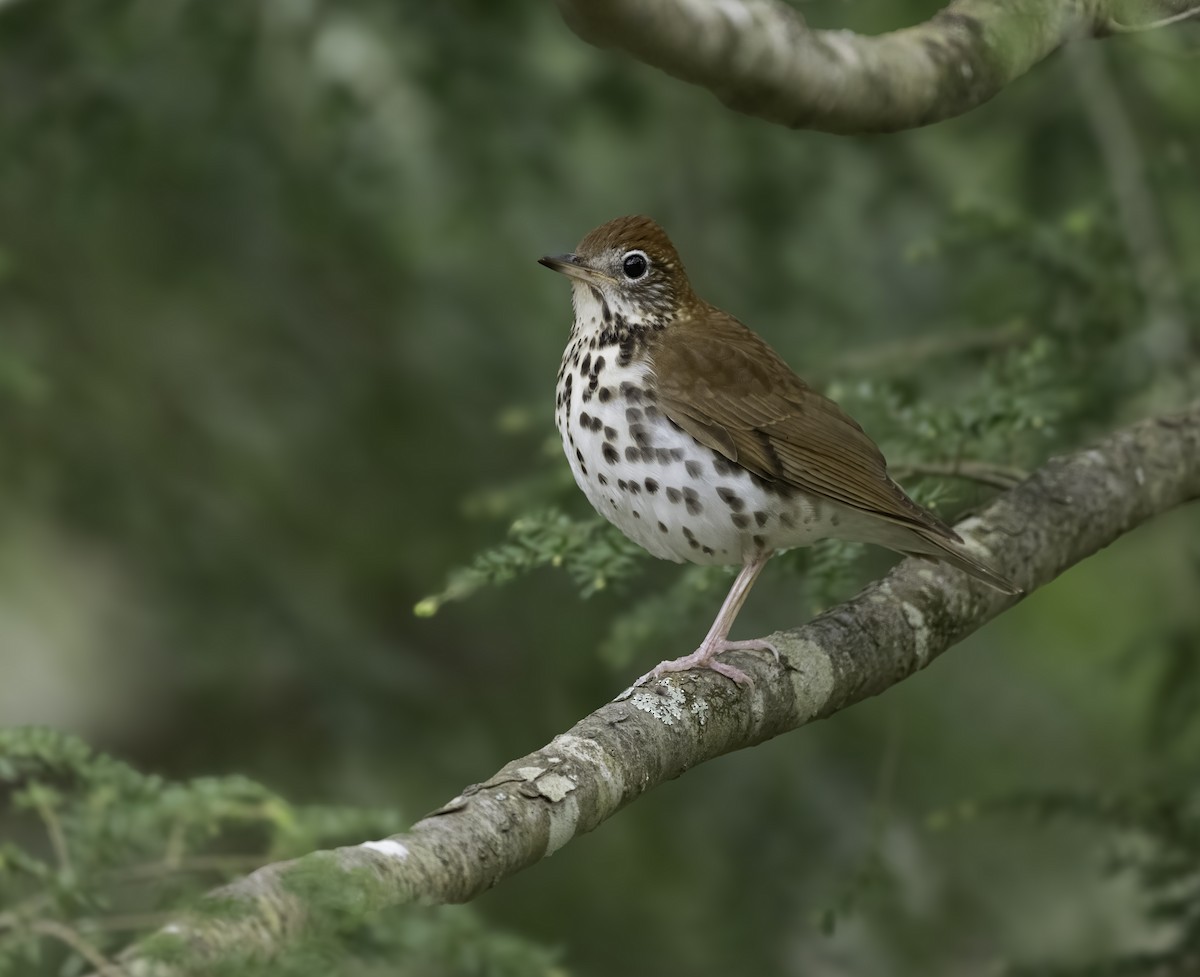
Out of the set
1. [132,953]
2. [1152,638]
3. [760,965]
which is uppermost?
[1152,638]

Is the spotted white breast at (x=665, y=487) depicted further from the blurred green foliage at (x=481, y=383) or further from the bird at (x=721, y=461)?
the blurred green foliage at (x=481, y=383)

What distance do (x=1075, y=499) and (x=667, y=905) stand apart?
2.13 metres

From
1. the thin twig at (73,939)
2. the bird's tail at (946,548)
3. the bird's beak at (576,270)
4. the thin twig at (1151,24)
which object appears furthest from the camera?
the bird's beak at (576,270)

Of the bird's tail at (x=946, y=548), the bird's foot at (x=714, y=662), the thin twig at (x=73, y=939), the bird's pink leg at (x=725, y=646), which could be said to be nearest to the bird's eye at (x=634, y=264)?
the bird's pink leg at (x=725, y=646)

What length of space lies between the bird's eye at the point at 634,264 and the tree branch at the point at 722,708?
3.08 ft

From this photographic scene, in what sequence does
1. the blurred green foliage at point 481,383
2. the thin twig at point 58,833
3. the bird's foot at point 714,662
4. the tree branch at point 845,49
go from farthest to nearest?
the blurred green foliage at point 481,383 → the bird's foot at point 714,662 → the thin twig at point 58,833 → the tree branch at point 845,49

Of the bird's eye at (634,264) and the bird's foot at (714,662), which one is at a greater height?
the bird's eye at (634,264)

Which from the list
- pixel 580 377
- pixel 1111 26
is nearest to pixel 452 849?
pixel 580 377

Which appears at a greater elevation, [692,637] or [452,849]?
[692,637]

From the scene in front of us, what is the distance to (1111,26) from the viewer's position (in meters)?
3.36

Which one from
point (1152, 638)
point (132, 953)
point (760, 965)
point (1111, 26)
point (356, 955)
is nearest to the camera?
point (132, 953)

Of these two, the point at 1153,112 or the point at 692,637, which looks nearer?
the point at 1153,112

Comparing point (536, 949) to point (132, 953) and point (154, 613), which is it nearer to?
point (132, 953)

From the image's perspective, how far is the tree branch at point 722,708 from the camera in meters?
2.30
